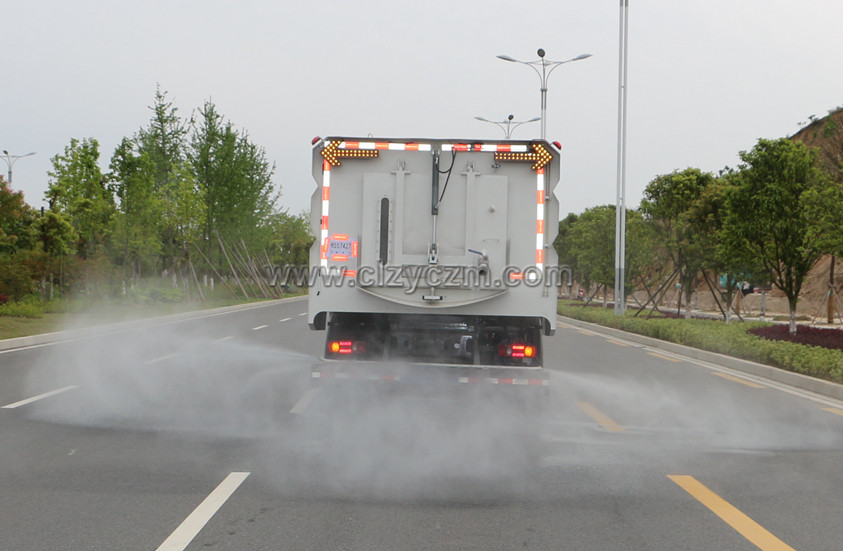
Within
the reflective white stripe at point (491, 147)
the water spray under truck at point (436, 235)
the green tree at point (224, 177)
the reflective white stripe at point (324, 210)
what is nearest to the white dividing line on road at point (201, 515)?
the water spray under truck at point (436, 235)

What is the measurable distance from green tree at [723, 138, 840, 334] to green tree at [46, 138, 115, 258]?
957 inches

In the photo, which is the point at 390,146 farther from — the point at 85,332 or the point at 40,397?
the point at 85,332

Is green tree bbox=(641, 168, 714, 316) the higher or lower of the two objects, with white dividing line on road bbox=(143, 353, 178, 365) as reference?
higher

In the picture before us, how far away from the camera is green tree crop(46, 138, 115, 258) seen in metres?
31.7

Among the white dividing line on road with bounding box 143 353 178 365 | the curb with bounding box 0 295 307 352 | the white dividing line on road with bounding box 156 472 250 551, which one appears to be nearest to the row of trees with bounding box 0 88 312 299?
the curb with bounding box 0 295 307 352

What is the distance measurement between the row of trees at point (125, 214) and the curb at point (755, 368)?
66.2 feet

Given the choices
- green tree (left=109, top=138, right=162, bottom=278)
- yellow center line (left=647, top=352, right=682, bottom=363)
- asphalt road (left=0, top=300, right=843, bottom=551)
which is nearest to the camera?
asphalt road (left=0, top=300, right=843, bottom=551)

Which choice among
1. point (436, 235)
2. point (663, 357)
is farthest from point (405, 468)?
point (663, 357)

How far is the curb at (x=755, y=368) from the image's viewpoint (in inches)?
421

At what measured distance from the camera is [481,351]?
8180mm

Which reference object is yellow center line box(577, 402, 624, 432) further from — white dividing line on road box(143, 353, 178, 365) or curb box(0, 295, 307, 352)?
curb box(0, 295, 307, 352)

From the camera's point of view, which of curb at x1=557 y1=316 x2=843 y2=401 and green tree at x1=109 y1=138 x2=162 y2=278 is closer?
curb at x1=557 y1=316 x2=843 y2=401

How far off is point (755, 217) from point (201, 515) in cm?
1608

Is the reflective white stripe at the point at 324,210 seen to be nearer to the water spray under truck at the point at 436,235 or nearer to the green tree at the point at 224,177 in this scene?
the water spray under truck at the point at 436,235
